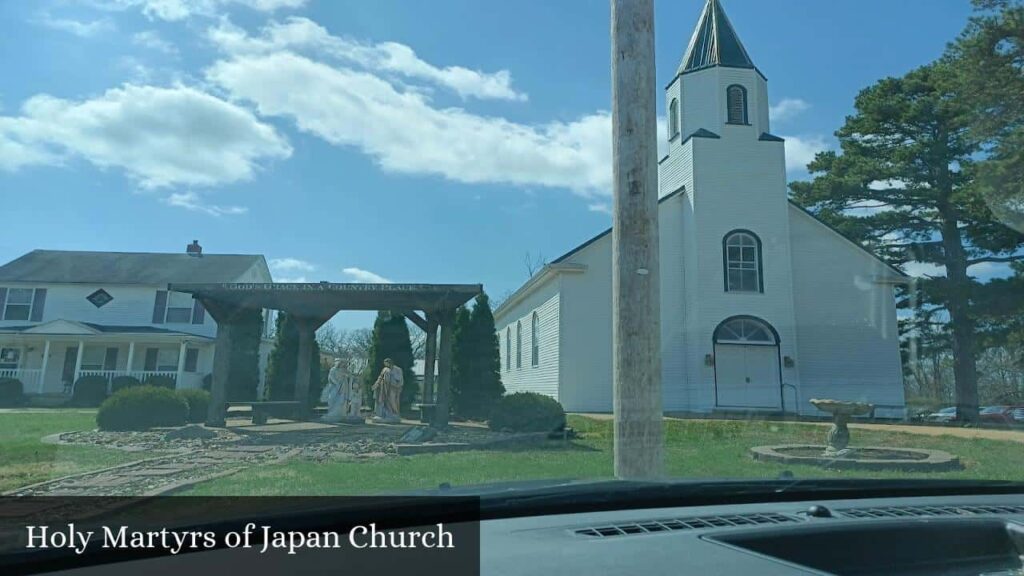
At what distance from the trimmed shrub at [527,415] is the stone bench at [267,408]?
5.33 m

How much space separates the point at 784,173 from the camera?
21.2 metres

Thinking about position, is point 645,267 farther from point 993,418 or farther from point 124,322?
point 124,322

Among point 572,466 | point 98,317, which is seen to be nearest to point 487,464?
point 572,466

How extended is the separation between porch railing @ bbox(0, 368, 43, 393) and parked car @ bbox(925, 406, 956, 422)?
26632mm

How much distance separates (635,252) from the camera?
5.21 metres

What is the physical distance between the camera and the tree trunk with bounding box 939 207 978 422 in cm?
2075

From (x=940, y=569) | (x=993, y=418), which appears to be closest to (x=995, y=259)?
(x=993, y=418)

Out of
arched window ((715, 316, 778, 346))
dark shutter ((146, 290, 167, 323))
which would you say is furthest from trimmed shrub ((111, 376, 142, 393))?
arched window ((715, 316, 778, 346))

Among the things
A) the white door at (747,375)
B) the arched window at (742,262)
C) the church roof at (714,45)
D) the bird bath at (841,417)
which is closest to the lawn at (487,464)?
the bird bath at (841,417)

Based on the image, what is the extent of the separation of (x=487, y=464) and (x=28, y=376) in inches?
839

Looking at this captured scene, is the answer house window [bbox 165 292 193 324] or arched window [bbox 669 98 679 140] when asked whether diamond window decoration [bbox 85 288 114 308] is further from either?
arched window [bbox 669 98 679 140]

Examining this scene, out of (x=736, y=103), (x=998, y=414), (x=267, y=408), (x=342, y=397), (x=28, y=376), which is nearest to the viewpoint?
(x=267, y=408)

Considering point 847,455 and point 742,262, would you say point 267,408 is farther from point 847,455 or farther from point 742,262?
point 742,262

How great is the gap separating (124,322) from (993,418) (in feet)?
85.2
